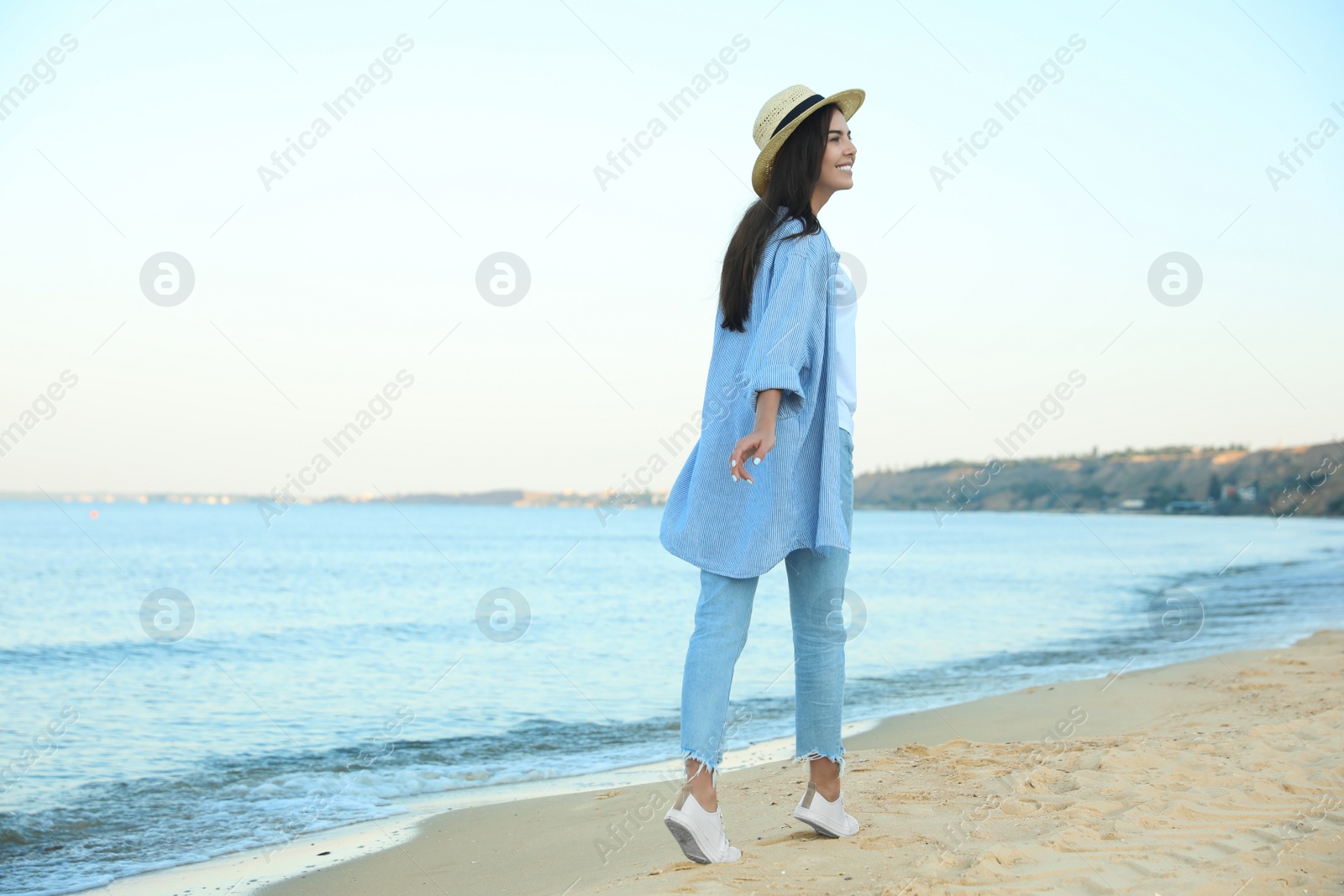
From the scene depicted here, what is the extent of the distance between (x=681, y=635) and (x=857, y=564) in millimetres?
22832

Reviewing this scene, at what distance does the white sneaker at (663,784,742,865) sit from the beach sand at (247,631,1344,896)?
43 millimetres

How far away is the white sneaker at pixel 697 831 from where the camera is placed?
242cm

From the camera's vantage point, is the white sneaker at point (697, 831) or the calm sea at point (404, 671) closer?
the white sneaker at point (697, 831)

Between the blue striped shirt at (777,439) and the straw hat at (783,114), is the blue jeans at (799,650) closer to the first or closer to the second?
the blue striped shirt at (777,439)

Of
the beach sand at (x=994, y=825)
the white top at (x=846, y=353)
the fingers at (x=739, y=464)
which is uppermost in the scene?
the white top at (x=846, y=353)

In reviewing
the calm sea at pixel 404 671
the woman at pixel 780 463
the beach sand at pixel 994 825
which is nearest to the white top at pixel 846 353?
the woman at pixel 780 463

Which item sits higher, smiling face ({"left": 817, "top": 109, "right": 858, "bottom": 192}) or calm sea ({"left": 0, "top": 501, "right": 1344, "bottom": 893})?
smiling face ({"left": 817, "top": 109, "right": 858, "bottom": 192})

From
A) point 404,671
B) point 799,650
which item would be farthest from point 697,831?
point 404,671

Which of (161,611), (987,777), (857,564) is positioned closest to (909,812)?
(987,777)

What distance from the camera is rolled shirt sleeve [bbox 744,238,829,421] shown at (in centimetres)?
238

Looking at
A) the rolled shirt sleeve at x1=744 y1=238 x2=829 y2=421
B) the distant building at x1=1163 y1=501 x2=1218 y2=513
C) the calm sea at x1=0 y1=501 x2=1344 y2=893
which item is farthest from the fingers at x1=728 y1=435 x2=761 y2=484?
the distant building at x1=1163 y1=501 x2=1218 y2=513

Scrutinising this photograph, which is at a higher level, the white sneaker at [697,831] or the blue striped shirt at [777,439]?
the blue striped shirt at [777,439]

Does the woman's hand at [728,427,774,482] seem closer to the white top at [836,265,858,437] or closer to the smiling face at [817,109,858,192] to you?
the white top at [836,265,858,437]

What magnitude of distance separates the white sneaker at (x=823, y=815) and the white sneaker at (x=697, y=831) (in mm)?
265
